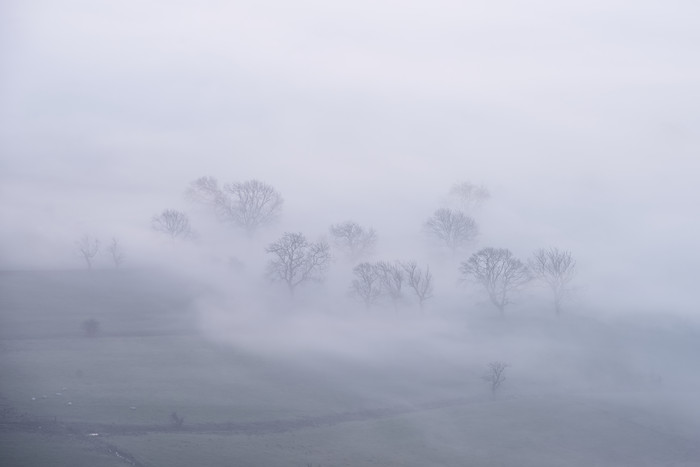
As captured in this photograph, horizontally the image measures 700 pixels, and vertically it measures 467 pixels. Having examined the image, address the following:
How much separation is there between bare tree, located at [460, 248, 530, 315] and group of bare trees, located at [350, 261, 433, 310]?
6.39 m

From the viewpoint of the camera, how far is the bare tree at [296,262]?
90062 mm

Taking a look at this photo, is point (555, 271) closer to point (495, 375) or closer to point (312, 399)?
point (495, 375)

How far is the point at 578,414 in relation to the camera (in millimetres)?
55250

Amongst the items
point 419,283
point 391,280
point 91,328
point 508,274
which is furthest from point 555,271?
point 91,328

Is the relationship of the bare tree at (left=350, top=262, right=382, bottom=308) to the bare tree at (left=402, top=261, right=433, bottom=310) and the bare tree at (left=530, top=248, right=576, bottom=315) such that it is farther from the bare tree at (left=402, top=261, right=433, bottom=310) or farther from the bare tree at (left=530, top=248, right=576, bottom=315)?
the bare tree at (left=530, top=248, right=576, bottom=315)

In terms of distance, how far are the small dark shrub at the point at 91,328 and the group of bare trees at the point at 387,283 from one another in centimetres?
2994

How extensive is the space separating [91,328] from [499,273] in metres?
46.4

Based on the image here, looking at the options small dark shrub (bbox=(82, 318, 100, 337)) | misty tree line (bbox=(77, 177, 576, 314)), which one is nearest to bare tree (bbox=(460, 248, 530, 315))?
misty tree line (bbox=(77, 177, 576, 314))

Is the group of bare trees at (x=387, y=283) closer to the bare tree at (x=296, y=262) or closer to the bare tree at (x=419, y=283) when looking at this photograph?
the bare tree at (x=419, y=283)

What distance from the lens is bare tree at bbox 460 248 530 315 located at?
86.8 m

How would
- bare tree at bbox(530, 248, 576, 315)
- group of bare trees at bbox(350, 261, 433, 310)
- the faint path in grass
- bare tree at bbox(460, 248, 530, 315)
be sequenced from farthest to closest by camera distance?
bare tree at bbox(530, 248, 576, 315) → bare tree at bbox(460, 248, 530, 315) → group of bare trees at bbox(350, 261, 433, 310) → the faint path in grass

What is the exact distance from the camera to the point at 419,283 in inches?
3492

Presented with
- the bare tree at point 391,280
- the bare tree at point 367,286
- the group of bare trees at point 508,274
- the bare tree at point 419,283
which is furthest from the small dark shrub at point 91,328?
the group of bare trees at point 508,274

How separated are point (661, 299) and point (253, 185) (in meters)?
61.4
